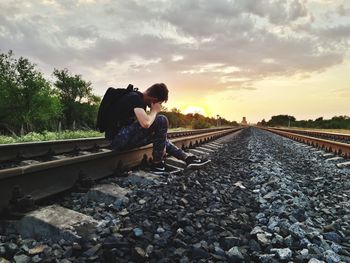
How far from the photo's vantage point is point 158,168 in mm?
5738

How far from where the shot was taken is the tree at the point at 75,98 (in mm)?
34547

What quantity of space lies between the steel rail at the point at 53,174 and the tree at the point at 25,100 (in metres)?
21.6

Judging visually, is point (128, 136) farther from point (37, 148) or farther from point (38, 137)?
point (38, 137)

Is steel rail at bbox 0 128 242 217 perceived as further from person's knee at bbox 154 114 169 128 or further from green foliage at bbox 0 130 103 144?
green foliage at bbox 0 130 103 144

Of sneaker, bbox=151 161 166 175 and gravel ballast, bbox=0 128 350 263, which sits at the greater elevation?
sneaker, bbox=151 161 166 175

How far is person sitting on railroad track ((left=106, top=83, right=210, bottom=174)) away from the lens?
5223mm

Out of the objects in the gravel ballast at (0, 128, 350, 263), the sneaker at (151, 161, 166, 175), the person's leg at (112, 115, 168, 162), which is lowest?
the gravel ballast at (0, 128, 350, 263)

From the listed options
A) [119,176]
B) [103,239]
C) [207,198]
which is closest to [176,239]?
[103,239]

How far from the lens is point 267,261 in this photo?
98.3 inches

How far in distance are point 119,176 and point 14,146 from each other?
107 inches

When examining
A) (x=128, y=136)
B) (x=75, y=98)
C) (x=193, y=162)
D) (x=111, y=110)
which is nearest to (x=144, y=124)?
(x=128, y=136)

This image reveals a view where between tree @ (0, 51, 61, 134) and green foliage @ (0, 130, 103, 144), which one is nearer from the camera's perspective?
green foliage @ (0, 130, 103, 144)

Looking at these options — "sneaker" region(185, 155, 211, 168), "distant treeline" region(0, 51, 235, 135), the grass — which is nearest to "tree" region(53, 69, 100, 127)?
"distant treeline" region(0, 51, 235, 135)

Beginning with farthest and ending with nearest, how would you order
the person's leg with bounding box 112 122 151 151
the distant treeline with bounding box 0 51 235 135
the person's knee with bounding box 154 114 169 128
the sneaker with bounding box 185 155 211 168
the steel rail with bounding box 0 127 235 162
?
the distant treeline with bounding box 0 51 235 135 < the steel rail with bounding box 0 127 235 162 < the sneaker with bounding box 185 155 211 168 < the person's knee with bounding box 154 114 169 128 < the person's leg with bounding box 112 122 151 151
